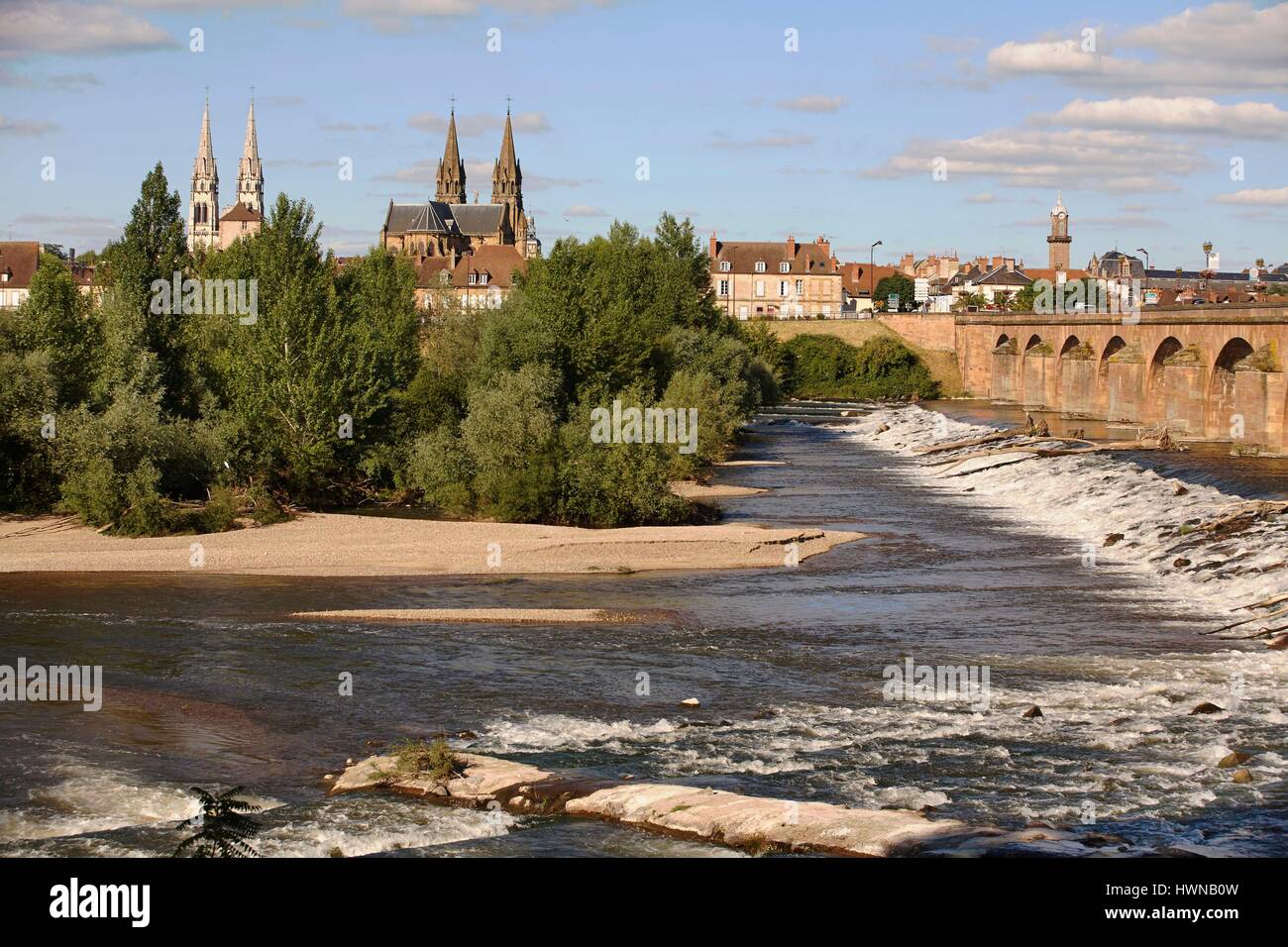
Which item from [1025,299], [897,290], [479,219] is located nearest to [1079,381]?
[1025,299]

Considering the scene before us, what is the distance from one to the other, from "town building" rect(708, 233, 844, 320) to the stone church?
2566 centimetres

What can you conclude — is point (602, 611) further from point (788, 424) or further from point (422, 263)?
point (422, 263)

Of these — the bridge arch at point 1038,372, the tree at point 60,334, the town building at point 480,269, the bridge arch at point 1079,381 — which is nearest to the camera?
the tree at point 60,334

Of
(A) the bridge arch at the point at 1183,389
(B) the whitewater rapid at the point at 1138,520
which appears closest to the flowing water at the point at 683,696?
(B) the whitewater rapid at the point at 1138,520

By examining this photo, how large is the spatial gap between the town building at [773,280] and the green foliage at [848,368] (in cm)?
2333

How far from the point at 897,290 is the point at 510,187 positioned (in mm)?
56038

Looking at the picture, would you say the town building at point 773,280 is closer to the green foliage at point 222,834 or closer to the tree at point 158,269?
the tree at point 158,269

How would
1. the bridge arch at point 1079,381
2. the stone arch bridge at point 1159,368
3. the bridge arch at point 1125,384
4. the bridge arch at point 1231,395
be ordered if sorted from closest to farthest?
the stone arch bridge at point 1159,368, the bridge arch at point 1231,395, the bridge arch at point 1125,384, the bridge arch at point 1079,381

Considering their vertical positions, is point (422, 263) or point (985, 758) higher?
point (422, 263)

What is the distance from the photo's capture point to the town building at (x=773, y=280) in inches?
6427

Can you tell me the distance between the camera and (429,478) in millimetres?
52031

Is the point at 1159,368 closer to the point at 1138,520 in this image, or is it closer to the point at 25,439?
the point at 1138,520
